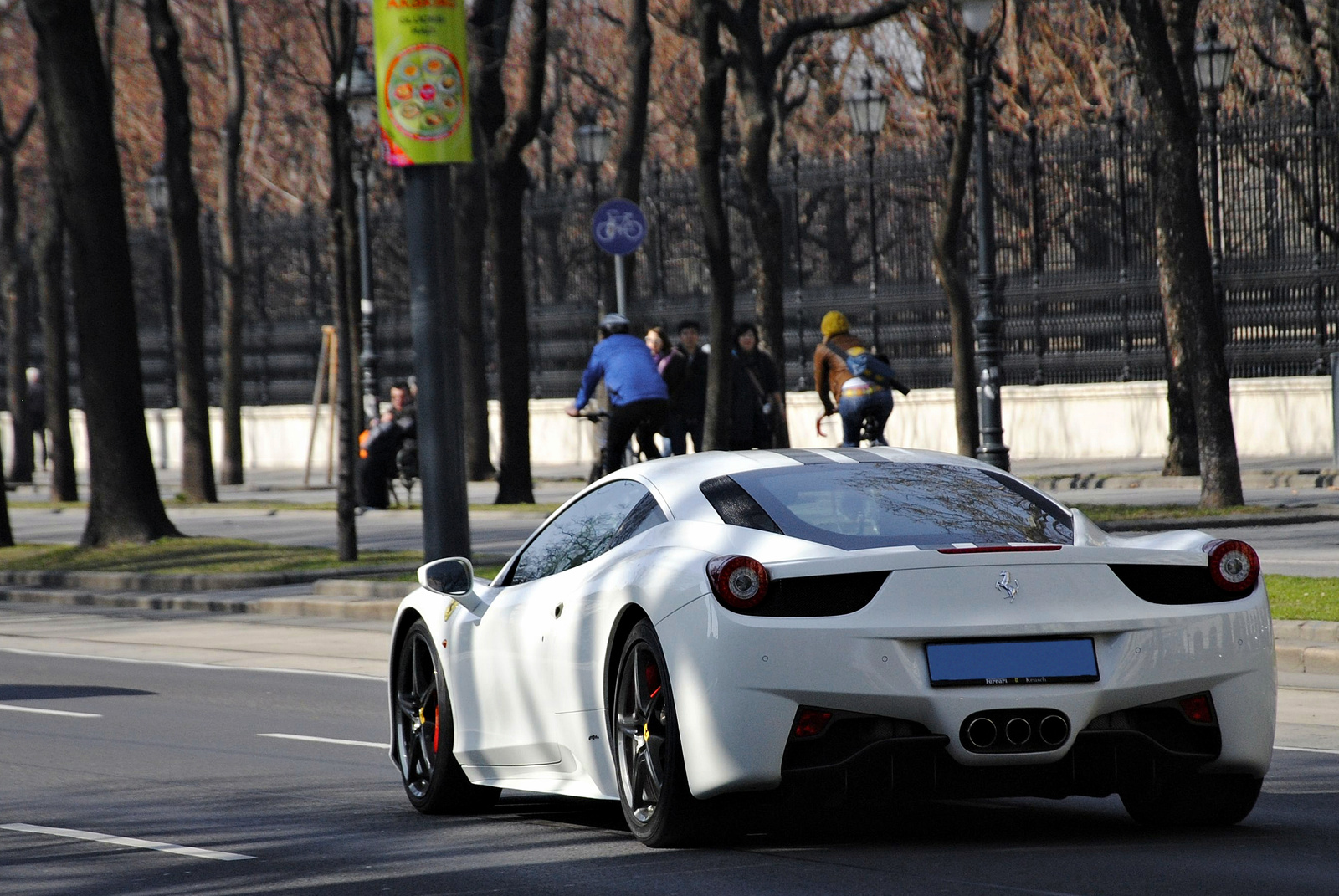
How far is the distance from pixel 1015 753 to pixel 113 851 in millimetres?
3064

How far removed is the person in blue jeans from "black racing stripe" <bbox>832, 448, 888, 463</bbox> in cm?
1247

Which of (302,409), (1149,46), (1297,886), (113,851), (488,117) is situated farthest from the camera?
(302,409)

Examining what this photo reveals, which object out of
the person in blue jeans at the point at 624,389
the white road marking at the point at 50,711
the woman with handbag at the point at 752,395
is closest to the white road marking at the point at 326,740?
the white road marking at the point at 50,711

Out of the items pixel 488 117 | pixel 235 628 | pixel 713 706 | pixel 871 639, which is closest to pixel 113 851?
pixel 713 706

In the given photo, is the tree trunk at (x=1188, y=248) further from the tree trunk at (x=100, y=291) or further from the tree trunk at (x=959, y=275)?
the tree trunk at (x=100, y=291)

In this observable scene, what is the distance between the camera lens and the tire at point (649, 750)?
662 cm

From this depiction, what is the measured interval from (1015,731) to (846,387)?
53.7ft

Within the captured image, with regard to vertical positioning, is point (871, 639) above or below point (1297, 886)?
above

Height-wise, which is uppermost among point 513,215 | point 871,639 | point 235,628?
point 513,215

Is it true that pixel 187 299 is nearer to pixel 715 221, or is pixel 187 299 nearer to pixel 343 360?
pixel 715 221

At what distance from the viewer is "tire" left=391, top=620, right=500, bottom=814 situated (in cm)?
805

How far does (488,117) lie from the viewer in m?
26.9

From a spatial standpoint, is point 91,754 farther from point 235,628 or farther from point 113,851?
point 235,628

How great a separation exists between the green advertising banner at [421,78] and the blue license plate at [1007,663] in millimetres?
9277
